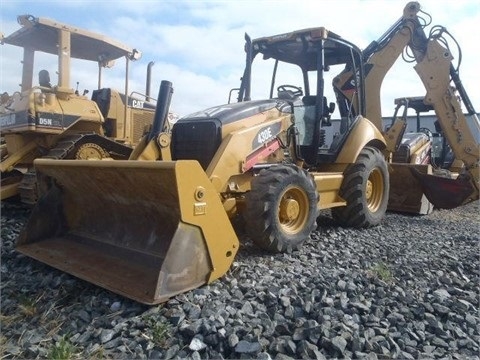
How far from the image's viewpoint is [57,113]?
6.60m

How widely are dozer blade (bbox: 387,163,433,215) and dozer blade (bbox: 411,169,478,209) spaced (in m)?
0.13

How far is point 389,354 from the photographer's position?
243cm

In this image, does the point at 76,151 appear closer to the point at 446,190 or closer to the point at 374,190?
the point at 374,190

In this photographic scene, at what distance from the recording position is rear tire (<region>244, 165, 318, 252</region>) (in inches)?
150

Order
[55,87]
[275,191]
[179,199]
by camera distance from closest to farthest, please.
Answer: [179,199] → [275,191] → [55,87]

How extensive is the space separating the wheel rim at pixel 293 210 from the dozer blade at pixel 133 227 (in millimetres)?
924

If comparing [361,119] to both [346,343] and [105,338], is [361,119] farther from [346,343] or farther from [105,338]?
[105,338]

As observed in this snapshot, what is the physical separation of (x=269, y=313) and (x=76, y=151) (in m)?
4.84

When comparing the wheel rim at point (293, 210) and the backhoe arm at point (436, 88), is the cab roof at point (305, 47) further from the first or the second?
the wheel rim at point (293, 210)

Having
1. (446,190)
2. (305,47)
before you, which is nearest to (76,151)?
(305,47)

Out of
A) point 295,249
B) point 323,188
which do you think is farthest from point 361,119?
point 295,249

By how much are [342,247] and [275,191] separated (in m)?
1.21

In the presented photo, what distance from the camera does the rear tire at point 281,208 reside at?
3814 mm

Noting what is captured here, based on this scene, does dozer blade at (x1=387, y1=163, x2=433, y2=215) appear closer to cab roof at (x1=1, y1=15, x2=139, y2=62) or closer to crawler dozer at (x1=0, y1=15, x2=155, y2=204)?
crawler dozer at (x1=0, y1=15, x2=155, y2=204)
